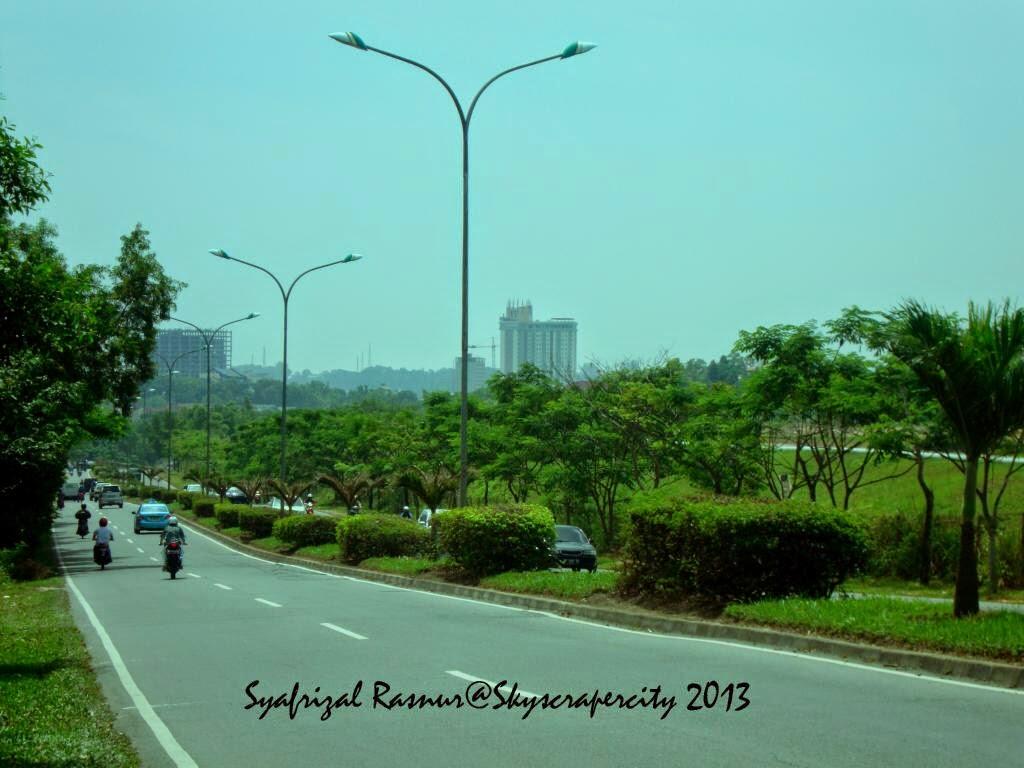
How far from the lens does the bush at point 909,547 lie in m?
27.0

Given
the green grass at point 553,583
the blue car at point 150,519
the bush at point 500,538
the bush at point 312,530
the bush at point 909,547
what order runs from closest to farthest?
the green grass at point 553,583
the bush at point 500,538
the bush at point 909,547
the bush at point 312,530
the blue car at point 150,519

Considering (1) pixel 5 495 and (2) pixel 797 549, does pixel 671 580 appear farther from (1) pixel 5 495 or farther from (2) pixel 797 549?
(1) pixel 5 495

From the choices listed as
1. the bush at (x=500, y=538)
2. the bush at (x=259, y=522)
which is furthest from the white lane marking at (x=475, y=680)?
the bush at (x=259, y=522)

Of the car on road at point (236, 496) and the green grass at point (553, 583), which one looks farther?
the car on road at point (236, 496)

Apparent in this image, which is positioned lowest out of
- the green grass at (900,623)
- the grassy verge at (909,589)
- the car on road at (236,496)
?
the car on road at (236,496)

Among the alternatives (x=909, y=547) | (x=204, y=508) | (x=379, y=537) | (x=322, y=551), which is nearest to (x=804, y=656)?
(x=909, y=547)

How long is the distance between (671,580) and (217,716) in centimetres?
851

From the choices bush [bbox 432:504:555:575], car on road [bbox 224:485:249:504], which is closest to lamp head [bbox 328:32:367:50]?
bush [bbox 432:504:555:575]

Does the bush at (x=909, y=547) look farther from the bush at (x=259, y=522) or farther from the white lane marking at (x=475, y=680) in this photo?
the bush at (x=259, y=522)

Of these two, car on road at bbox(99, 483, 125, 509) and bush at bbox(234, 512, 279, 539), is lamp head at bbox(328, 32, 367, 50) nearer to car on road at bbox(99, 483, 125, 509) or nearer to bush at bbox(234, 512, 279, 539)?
bush at bbox(234, 512, 279, 539)

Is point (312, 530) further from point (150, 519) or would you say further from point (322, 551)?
point (150, 519)

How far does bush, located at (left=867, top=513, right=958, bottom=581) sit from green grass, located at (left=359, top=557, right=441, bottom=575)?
1019 cm

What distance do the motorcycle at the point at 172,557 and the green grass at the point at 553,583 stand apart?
1082 cm

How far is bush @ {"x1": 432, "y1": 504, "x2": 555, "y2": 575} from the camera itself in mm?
22906
